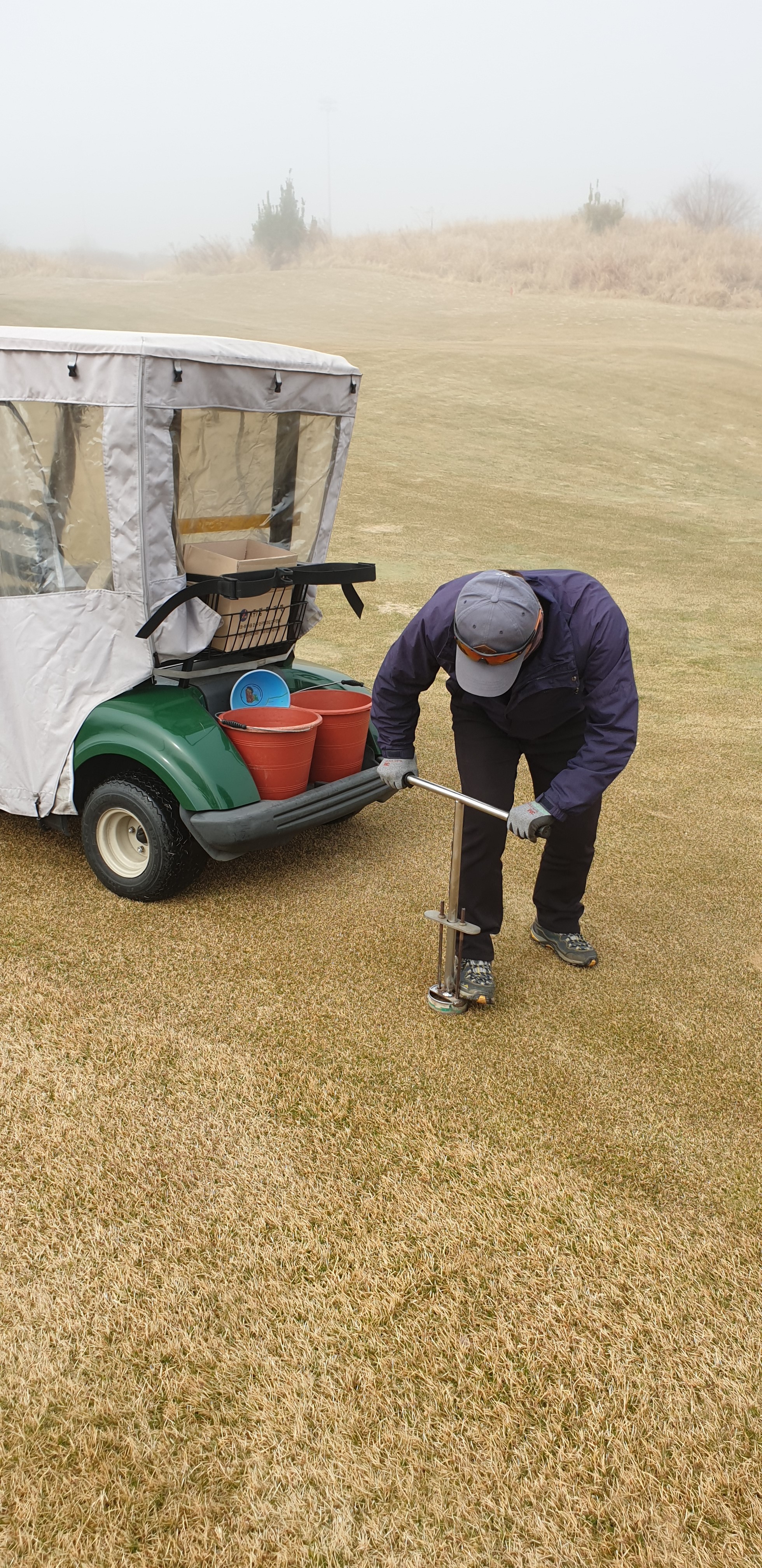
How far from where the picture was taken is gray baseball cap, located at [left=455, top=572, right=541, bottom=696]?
2.82 metres

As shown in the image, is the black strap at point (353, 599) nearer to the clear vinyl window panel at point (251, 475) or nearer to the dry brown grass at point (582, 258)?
the clear vinyl window panel at point (251, 475)

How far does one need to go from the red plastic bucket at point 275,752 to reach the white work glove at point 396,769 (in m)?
0.49

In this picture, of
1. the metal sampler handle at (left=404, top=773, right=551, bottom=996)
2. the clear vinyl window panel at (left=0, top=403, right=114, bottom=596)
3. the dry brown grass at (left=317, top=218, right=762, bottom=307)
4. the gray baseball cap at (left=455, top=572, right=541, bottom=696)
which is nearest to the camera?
the gray baseball cap at (left=455, top=572, right=541, bottom=696)

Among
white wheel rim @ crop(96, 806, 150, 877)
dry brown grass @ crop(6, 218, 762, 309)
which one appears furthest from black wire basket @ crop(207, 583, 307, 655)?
dry brown grass @ crop(6, 218, 762, 309)

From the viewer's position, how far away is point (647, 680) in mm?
7738

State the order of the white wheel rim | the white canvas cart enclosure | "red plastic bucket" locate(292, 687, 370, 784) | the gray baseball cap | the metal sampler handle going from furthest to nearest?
1. "red plastic bucket" locate(292, 687, 370, 784)
2. the white wheel rim
3. the white canvas cart enclosure
4. the metal sampler handle
5. the gray baseball cap

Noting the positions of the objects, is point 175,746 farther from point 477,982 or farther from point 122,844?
point 477,982

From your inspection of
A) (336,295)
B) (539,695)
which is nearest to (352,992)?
(539,695)

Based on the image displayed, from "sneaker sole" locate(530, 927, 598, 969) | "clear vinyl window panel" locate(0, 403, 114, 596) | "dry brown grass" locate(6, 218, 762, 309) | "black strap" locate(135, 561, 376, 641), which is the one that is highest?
"dry brown grass" locate(6, 218, 762, 309)

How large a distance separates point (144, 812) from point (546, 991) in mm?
1506

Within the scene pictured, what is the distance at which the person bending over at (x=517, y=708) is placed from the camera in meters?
2.92

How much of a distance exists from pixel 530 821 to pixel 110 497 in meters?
1.80

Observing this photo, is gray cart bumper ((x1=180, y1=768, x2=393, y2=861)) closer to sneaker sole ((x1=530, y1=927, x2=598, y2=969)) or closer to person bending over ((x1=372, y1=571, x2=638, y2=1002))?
person bending over ((x1=372, y1=571, x2=638, y2=1002))

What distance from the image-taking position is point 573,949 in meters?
3.78
